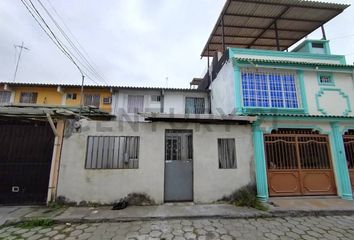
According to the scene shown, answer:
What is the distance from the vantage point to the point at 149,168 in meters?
6.34

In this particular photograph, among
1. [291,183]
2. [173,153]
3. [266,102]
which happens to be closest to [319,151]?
[291,183]

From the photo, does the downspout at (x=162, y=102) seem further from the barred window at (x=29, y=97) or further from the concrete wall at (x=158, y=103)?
the barred window at (x=29, y=97)

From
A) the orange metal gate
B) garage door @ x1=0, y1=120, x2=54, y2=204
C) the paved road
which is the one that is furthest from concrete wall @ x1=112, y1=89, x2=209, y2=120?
the paved road

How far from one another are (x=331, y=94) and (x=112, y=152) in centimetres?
1025

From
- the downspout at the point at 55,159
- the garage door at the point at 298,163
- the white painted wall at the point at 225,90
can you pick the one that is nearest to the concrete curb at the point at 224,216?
the downspout at the point at 55,159

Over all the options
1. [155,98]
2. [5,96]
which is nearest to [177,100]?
[155,98]

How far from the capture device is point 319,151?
25.0 ft

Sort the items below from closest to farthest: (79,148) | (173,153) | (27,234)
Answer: (27,234)
(79,148)
(173,153)

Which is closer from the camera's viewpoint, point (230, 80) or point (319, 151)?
point (319, 151)

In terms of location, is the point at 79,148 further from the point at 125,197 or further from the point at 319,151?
the point at 319,151

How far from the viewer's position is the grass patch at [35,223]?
464cm

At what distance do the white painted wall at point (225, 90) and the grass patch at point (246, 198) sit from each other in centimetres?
343

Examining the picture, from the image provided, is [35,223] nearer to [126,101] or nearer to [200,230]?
[200,230]

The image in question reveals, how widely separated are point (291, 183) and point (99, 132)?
24.8 feet
